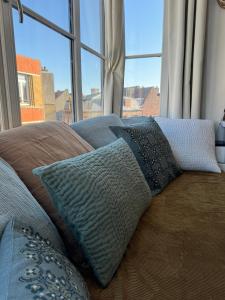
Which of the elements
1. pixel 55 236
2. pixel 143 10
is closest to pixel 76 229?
pixel 55 236

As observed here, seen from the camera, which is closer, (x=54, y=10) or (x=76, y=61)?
(x=54, y=10)

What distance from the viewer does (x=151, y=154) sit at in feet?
3.96

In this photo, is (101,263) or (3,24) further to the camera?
(3,24)

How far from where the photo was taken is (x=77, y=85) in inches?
73.5

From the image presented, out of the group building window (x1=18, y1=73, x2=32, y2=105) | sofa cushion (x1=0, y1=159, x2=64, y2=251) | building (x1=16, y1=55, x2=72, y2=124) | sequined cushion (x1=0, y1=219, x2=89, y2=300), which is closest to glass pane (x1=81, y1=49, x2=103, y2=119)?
building (x1=16, y1=55, x2=72, y2=124)

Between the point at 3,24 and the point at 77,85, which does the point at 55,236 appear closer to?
the point at 3,24

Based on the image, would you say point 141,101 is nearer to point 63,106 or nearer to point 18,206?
point 63,106

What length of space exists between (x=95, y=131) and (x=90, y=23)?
4.72 ft

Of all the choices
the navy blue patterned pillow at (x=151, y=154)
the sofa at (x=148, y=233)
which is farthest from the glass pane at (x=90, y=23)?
the sofa at (x=148, y=233)

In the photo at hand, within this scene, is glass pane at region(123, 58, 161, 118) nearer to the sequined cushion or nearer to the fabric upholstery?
the fabric upholstery

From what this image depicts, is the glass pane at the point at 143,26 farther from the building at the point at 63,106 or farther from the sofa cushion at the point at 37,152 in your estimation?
the sofa cushion at the point at 37,152

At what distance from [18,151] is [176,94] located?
1.85 m

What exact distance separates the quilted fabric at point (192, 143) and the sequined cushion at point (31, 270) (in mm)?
1298

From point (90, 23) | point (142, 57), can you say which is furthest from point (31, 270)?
point (142, 57)
